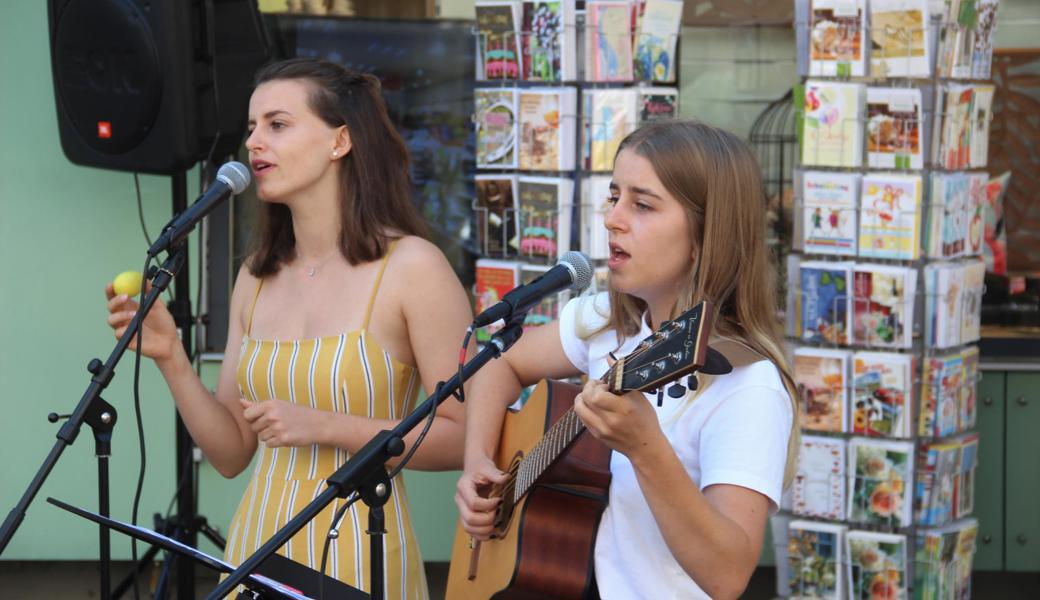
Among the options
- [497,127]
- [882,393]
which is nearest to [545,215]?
[497,127]

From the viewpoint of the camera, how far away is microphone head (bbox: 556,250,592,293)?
188cm

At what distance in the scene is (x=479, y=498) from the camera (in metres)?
2.21

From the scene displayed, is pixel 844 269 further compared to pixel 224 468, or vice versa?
pixel 844 269

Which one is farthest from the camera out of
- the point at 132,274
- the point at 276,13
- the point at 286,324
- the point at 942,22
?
the point at 276,13

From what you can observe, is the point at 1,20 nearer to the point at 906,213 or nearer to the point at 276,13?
the point at 276,13

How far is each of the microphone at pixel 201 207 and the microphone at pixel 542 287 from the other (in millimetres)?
534

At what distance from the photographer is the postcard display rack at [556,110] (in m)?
3.60

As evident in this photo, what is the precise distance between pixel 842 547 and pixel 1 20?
346 cm

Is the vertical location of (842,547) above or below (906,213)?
below

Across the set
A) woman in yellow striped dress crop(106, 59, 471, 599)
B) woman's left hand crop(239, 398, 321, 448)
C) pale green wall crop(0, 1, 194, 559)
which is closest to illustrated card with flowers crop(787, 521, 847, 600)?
woman in yellow striped dress crop(106, 59, 471, 599)

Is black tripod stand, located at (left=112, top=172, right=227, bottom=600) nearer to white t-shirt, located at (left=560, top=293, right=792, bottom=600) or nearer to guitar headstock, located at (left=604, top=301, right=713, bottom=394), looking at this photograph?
white t-shirt, located at (left=560, top=293, right=792, bottom=600)

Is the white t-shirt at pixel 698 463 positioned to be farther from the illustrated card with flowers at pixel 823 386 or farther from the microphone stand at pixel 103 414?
the illustrated card with flowers at pixel 823 386

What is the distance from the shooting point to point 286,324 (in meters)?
2.44

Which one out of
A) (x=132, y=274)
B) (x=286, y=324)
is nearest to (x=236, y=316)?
(x=286, y=324)
